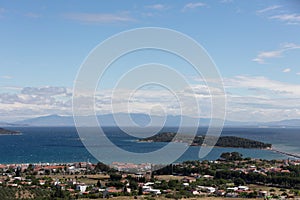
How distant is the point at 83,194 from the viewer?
324 inches

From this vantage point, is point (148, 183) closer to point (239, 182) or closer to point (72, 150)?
point (239, 182)

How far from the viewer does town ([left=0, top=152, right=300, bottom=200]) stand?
8.32m

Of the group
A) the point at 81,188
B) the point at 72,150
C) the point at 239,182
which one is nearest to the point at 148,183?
the point at 81,188

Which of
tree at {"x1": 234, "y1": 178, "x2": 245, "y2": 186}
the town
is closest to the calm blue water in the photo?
the town

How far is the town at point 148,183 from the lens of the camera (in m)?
8.32

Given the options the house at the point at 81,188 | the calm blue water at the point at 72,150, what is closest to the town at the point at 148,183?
the house at the point at 81,188

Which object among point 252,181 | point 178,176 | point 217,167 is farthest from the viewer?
point 217,167

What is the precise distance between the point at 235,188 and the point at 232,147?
15386mm

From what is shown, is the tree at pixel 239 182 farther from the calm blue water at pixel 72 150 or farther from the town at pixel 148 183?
the calm blue water at pixel 72 150

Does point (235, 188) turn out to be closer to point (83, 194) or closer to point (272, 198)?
point (272, 198)

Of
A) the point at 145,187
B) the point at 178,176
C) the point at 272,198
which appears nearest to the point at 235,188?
the point at 272,198

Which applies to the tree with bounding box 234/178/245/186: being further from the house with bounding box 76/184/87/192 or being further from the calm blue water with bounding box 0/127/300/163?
the calm blue water with bounding box 0/127/300/163

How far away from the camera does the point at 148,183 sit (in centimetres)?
955

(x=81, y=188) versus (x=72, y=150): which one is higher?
(x=72, y=150)
